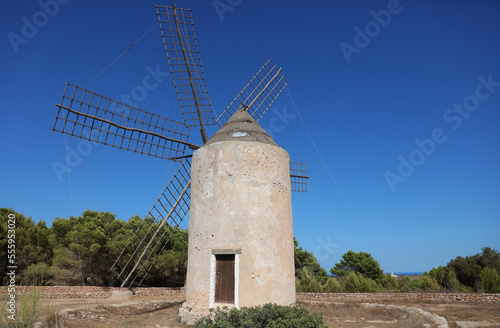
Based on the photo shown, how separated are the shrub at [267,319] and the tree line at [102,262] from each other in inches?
444

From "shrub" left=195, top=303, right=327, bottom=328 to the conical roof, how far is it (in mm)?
4491

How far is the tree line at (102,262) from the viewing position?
15589 millimetres

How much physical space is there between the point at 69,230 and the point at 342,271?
19851mm

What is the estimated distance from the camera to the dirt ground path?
25.1 ft

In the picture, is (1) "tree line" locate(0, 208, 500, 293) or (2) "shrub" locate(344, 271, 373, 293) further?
(2) "shrub" locate(344, 271, 373, 293)

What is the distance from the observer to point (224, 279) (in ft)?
24.9

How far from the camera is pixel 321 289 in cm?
1634

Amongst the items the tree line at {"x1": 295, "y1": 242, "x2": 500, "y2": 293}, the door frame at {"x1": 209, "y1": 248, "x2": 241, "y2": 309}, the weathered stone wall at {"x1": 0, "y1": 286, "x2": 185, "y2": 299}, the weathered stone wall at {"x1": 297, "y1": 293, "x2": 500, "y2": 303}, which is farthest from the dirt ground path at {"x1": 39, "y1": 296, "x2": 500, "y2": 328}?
the weathered stone wall at {"x1": 0, "y1": 286, "x2": 185, "y2": 299}

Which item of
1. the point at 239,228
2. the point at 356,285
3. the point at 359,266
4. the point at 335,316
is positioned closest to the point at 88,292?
the point at 239,228

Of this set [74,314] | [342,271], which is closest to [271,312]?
[74,314]

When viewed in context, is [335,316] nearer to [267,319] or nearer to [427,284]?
[267,319]

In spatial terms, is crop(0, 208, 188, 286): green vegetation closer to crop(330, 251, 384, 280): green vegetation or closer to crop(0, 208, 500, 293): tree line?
crop(0, 208, 500, 293): tree line

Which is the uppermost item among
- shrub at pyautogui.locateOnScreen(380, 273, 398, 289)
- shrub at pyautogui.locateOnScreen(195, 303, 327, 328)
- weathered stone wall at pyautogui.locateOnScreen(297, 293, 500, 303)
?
shrub at pyautogui.locateOnScreen(195, 303, 327, 328)

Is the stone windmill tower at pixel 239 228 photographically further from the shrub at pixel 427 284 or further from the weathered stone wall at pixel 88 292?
the shrub at pixel 427 284
